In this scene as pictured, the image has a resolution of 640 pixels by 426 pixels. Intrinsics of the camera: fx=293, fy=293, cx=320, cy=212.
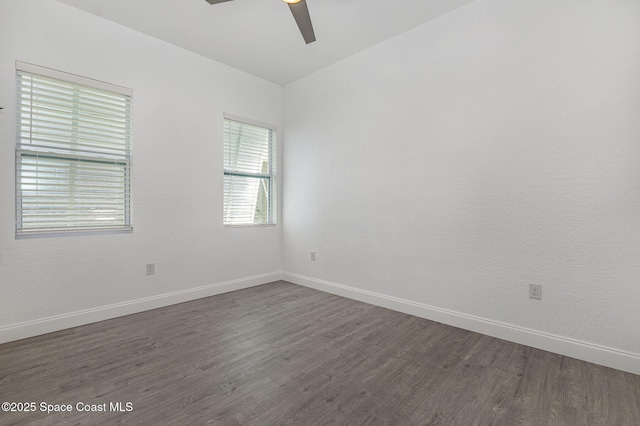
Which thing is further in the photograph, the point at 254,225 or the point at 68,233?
the point at 254,225

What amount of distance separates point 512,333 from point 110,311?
140 inches

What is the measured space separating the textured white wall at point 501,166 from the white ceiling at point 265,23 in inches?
8.7

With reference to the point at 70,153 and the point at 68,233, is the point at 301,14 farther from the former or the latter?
the point at 68,233

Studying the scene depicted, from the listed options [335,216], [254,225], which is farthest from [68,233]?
[335,216]

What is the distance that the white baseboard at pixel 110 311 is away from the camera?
2365 millimetres

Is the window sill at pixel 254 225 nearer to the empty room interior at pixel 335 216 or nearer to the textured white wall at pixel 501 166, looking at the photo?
the empty room interior at pixel 335 216

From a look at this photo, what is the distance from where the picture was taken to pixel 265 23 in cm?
284

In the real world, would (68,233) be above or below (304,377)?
above

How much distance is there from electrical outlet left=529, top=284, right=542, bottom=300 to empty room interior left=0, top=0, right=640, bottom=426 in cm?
2

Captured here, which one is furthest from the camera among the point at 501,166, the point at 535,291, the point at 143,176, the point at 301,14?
the point at 143,176

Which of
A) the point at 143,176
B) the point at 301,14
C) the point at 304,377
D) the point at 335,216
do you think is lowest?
the point at 304,377

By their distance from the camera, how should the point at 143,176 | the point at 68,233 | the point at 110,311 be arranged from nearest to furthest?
the point at 68,233 → the point at 110,311 → the point at 143,176

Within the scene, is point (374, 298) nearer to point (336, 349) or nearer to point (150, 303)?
point (336, 349)

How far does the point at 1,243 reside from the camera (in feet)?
7.56
